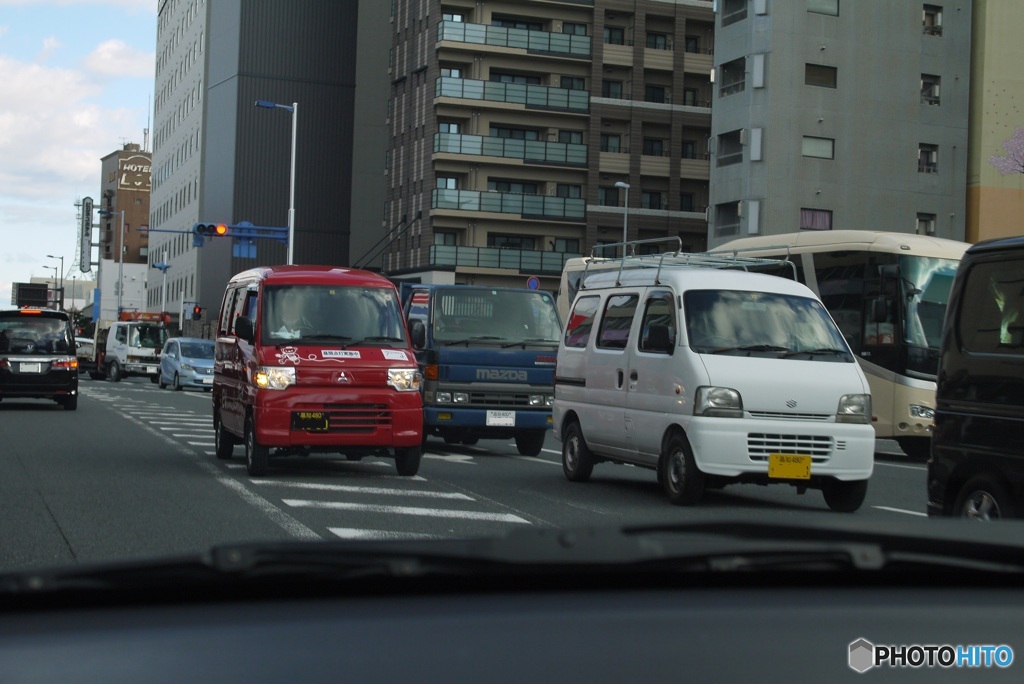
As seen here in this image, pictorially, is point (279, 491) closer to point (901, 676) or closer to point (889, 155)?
point (901, 676)

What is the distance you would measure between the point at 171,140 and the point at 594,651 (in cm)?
11456

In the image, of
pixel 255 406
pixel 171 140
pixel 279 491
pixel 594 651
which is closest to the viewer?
pixel 594 651

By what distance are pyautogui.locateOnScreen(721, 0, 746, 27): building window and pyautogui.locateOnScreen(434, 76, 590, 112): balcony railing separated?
480 inches

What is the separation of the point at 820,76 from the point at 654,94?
15837mm

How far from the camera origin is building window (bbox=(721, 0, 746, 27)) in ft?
181

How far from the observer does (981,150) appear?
55844mm

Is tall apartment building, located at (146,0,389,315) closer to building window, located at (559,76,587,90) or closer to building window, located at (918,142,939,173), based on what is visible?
building window, located at (559,76,587,90)

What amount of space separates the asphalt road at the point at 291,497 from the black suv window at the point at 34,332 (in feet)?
27.3

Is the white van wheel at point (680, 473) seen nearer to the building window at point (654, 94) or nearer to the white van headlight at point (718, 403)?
the white van headlight at point (718, 403)

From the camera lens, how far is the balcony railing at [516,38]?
65.6 metres

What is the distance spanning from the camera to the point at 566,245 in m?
68.2

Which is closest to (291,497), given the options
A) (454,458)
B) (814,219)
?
(454,458)

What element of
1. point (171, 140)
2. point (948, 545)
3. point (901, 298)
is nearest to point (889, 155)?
point (901, 298)

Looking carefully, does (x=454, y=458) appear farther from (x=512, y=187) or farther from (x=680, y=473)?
(x=512, y=187)
